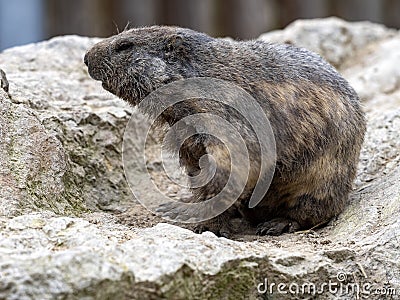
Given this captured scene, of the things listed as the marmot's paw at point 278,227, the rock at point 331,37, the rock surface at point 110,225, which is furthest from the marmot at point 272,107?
the rock at point 331,37

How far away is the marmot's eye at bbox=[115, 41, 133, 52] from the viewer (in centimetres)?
435

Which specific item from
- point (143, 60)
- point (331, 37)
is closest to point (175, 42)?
point (143, 60)

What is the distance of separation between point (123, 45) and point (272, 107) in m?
0.97

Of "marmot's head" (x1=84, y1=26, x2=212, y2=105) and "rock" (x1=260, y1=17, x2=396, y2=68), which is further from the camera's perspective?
"rock" (x1=260, y1=17, x2=396, y2=68)

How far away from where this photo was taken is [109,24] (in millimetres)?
8797

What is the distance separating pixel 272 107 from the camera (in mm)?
4152

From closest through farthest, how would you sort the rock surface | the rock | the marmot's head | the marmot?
the rock surface → the marmot → the marmot's head → the rock

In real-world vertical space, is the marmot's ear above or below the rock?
above

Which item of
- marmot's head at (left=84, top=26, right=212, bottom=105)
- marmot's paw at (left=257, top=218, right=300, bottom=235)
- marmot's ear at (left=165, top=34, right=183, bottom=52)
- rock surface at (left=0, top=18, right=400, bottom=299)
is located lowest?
marmot's paw at (left=257, top=218, right=300, bottom=235)

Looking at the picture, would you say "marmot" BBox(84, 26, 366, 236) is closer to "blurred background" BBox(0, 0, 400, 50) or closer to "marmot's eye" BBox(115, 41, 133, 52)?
"marmot's eye" BBox(115, 41, 133, 52)

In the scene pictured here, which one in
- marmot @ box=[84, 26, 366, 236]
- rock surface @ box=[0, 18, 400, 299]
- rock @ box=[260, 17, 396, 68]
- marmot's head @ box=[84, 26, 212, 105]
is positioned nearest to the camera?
rock surface @ box=[0, 18, 400, 299]

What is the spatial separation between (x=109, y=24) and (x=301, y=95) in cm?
501

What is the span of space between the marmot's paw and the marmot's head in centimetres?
97

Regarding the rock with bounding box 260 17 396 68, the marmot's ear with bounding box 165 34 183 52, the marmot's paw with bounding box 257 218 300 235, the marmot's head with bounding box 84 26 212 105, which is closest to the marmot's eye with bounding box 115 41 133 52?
the marmot's head with bounding box 84 26 212 105
